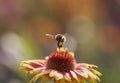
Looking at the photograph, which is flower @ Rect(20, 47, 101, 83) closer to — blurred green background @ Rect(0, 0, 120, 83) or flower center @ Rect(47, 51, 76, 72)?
flower center @ Rect(47, 51, 76, 72)

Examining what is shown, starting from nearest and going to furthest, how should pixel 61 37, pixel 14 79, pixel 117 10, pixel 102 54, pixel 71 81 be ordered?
pixel 71 81, pixel 61 37, pixel 14 79, pixel 102 54, pixel 117 10

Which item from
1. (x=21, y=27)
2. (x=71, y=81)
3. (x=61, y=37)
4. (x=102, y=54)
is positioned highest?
(x=21, y=27)

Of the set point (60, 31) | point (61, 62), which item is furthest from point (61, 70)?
point (60, 31)

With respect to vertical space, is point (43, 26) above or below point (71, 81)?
above

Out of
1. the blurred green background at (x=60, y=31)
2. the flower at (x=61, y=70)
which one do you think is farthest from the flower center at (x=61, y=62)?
the blurred green background at (x=60, y=31)

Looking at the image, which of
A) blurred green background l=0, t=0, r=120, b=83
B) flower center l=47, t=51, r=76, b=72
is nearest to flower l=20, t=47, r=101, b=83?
flower center l=47, t=51, r=76, b=72

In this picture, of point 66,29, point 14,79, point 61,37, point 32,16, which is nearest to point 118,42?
point 66,29

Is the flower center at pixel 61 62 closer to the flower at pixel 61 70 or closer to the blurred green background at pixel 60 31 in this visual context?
the flower at pixel 61 70

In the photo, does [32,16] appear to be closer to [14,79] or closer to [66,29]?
[66,29]
